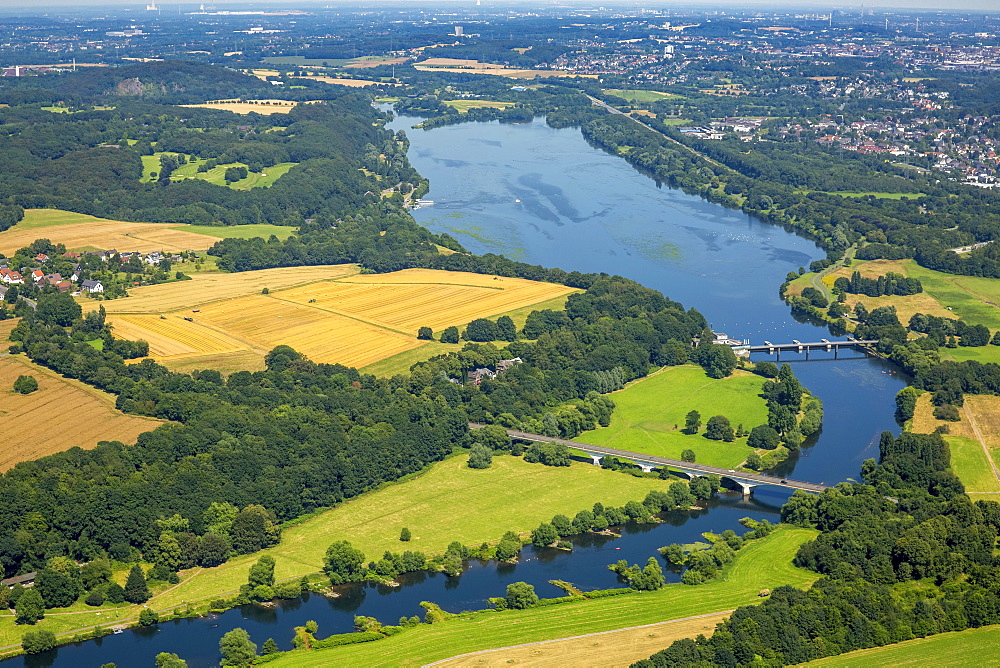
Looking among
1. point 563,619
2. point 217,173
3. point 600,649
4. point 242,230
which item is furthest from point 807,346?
point 217,173

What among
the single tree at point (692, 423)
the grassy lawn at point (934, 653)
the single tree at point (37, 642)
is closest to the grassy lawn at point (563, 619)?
the grassy lawn at point (934, 653)

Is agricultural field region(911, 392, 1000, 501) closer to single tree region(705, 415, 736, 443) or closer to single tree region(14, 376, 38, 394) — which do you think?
single tree region(705, 415, 736, 443)

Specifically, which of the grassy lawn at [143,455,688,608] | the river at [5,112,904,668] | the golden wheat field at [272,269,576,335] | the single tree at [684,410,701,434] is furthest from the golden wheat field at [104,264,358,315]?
the single tree at [684,410,701,434]

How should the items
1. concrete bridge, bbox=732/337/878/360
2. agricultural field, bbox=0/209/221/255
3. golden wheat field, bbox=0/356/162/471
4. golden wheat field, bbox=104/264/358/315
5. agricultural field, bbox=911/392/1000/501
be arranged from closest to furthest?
1. agricultural field, bbox=911/392/1000/501
2. golden wheat field, bbox=0/356/162/471
3. concrete bridge, bbox=732/337/878/360
4. golden wheat field, bbox=104/264/358/315
5. agricultural field, bbox=0/209/221/255

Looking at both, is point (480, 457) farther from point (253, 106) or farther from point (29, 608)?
point (253, 106)

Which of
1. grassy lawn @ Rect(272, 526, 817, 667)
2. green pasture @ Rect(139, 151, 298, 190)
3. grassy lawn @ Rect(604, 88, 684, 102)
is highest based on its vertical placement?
grassy lawn @ Rect(604, 88, 684, 102)

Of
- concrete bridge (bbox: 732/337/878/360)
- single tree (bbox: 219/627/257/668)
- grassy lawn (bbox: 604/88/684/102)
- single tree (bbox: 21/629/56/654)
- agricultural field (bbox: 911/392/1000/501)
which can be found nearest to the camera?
single tree (bbox: 219/627/257/668)

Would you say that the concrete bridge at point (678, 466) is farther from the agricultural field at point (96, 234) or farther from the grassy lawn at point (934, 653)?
the agricultural field at point (96, 234)
